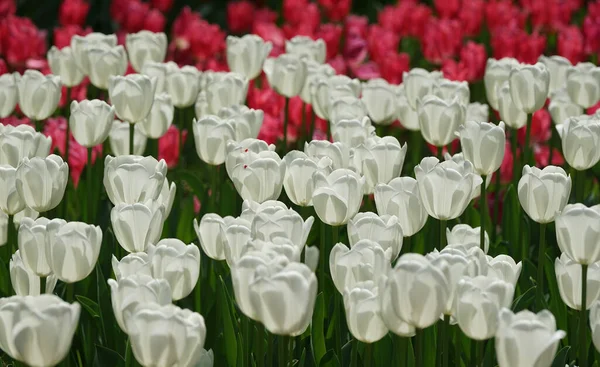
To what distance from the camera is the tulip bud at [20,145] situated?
2672 millimetres

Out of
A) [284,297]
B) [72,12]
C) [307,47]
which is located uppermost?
[284,297]

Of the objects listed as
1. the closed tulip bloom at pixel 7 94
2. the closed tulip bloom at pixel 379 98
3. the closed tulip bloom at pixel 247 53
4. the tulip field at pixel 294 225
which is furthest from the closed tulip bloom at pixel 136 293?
the closed tulip bloom at pixel 247 53

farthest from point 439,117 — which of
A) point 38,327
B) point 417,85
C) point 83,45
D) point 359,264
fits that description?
point 38,327

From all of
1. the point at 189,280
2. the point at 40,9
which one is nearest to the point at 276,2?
the point at 40,9

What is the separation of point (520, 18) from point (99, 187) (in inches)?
133

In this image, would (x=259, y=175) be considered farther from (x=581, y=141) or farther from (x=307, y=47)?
(x=307, y=47)

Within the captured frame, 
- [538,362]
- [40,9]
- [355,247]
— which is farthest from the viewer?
[40,9]

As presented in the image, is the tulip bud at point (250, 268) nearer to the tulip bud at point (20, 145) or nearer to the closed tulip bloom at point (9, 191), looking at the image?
the closed tulip bloom at point (9, 191)

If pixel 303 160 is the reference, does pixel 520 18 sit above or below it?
below

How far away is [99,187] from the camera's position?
3.28 m

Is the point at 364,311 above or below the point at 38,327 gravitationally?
below

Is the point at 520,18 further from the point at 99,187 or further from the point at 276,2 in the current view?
the point at 99,187

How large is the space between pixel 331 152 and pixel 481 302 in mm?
922

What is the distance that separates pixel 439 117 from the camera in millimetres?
2877
